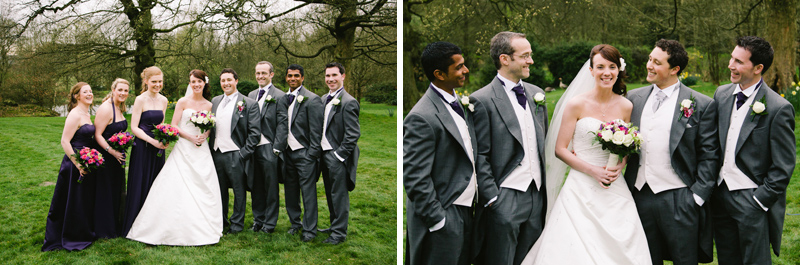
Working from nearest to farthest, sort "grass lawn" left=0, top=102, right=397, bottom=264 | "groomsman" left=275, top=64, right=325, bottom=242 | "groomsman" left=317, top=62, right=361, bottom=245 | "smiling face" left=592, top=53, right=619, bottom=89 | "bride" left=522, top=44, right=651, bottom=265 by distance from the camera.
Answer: "bride" left=522, top=44, right=651, bottom=265 < "smiling face" left=592, top=53, right=619, bottom=89 < "grass lawn" left=0, top=102, right=397, bottom=264 < "groomsman" left=317, top=62, right=361, bottom=245 < "groomsman" left=275, top=64, right=325, bottom=242

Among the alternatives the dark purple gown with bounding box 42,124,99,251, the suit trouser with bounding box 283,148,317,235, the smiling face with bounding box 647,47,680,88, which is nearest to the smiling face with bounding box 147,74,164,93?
the dark purple gown with bounding box 42,124,99,251

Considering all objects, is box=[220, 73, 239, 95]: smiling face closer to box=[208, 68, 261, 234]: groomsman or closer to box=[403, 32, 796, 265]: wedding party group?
box=[208, 68, 261, 234]: groomsman

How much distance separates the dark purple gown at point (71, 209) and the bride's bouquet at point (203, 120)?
95cm

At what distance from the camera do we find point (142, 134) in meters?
5.53

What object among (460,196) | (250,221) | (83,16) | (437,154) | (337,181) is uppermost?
(83,16)

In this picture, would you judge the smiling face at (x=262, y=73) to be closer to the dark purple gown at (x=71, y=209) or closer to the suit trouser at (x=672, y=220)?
the dark purple gown at (x=71, y=209)

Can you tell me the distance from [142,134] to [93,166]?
1.84ft

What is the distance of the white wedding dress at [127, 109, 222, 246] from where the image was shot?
5.26m

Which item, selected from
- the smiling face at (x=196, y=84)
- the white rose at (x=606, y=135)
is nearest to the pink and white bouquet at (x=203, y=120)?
the smiling face at (x=196, y=84)

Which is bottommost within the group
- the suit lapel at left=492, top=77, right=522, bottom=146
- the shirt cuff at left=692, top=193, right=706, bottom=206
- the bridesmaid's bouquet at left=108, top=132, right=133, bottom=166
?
the shirt cuff at left=692, top=193, right=706, bottom=206

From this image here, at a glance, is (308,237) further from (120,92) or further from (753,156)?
(753,156)

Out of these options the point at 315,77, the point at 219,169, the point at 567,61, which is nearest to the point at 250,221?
the point at 219,169

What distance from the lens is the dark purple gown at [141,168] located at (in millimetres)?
5480

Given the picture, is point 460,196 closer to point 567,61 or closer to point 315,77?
point 315,77
